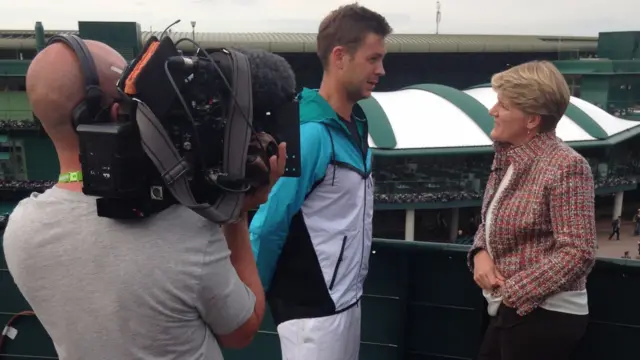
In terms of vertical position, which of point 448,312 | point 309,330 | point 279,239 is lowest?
point 448,312

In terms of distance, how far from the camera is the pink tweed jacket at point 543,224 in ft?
5.35

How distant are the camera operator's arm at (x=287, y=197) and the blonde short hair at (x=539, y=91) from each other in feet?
2.10

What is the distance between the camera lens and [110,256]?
1.13 m

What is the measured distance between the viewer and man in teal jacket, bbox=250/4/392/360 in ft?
6.36

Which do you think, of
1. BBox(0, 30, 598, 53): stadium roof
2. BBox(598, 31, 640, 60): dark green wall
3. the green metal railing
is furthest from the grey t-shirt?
BBox(598, 31, 640, 60): dark green wall

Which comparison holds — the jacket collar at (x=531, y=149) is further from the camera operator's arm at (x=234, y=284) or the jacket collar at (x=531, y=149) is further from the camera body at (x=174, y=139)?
the camera body at (x=174, y=139)

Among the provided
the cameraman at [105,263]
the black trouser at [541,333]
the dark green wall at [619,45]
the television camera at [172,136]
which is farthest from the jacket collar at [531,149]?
the dark green wall at [619,45]

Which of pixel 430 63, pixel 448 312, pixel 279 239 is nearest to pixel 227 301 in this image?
pixel 279 239

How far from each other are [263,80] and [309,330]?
104 cm

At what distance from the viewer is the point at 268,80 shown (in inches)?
50.9

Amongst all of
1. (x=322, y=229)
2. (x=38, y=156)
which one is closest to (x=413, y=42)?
(x=38, y=156)

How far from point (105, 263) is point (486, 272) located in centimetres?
127

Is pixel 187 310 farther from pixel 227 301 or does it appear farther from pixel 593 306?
pixel 593 306

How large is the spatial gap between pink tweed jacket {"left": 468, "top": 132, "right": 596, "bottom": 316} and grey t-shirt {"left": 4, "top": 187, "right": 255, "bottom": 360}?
97 cm
